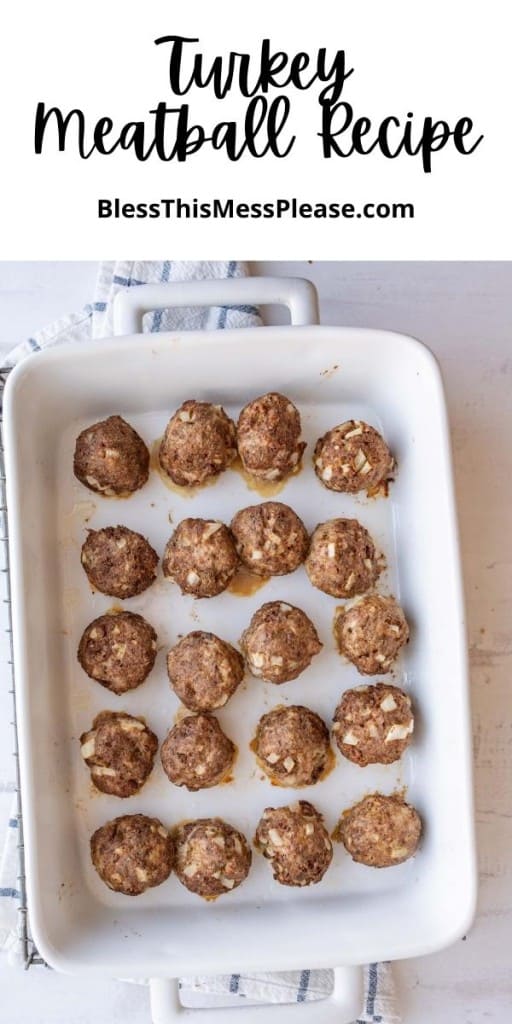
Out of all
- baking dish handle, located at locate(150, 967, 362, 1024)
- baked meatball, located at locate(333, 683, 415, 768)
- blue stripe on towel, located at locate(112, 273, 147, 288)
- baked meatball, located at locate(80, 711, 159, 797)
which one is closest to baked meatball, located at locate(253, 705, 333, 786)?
baked meatball, located at locate(333, 683, 415, 768)

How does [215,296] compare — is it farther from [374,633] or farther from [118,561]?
[374,633]

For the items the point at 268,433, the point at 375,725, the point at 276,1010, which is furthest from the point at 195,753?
the point at 268,433

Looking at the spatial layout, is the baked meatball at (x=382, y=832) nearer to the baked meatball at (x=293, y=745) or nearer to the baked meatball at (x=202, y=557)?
the baked meatball at (x=293, y=745)

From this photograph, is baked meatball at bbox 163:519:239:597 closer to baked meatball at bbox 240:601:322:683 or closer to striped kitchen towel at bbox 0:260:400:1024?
baked meatball at bbox 240:601:322:683

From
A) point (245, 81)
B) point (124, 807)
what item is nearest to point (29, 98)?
point (245, 81)

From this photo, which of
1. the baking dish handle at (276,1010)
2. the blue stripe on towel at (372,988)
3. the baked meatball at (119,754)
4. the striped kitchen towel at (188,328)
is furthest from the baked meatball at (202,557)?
the blue stripe on towel at (372,988)
